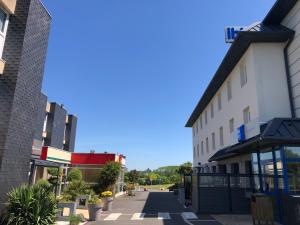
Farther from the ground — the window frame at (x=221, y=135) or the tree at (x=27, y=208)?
the window frame at (x=221, y=135)

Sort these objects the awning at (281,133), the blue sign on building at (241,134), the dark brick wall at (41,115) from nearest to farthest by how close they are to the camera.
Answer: the awning at (281,133), the blue sign on building at (241,134), the dark brick wall at (41,115)

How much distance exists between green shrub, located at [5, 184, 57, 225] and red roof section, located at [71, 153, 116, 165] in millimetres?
20020

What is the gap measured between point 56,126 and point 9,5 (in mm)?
28875

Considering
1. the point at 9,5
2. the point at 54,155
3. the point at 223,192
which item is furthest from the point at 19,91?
the point at 54,155

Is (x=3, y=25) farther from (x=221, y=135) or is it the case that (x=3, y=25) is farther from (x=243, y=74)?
(x=221, y=135)

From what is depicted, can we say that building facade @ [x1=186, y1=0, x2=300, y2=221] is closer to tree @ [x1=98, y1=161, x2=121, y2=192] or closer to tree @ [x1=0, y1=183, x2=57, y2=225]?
tree @ [x1=0, y1=183, x2=57, y2=225]

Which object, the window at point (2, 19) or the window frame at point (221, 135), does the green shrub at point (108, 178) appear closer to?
the window frame at point (221, 135)

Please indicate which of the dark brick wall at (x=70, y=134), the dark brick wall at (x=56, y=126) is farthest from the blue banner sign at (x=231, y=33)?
the dark brick wall at (x=70, y=134)

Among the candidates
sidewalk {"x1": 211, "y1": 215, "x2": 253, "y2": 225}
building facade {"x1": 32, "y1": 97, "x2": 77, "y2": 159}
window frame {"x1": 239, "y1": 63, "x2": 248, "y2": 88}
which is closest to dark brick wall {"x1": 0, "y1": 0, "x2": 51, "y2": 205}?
sidewalk {"x1": 211, "y1": 215, "x2": 253, "y2": 225}

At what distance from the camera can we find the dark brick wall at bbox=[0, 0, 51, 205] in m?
10.1

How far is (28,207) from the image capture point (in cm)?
942

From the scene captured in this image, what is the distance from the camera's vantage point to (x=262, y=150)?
47.3 ft

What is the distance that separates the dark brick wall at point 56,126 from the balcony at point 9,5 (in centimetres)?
2699

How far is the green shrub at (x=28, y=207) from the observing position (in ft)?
30.4
